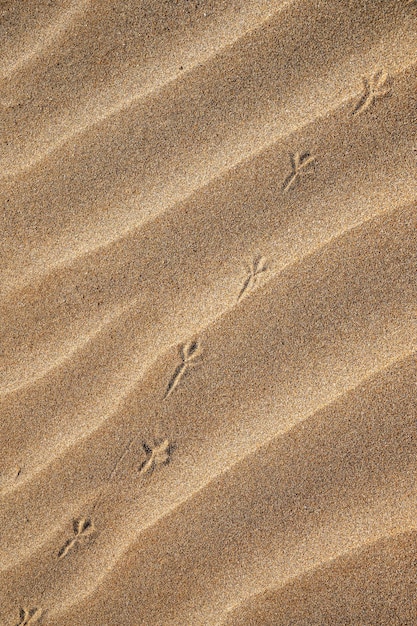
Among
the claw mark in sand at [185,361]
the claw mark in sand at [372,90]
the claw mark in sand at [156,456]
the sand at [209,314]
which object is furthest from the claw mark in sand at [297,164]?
the claw mark in sand at [156,456]

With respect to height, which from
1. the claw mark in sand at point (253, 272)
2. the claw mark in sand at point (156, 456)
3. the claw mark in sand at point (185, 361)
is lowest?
the claw mark in sand at point (156, 456)

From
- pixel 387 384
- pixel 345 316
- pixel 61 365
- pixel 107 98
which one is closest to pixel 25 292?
pixel 61 365

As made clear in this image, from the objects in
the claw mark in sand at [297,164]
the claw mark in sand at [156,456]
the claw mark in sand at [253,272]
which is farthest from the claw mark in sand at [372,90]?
the claw mark in sand at [156,456]

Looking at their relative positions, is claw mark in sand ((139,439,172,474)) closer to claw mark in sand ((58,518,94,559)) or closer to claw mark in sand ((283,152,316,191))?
claw mark in sand ((58,518,94,559))

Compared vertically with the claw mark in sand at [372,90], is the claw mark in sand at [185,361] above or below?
below

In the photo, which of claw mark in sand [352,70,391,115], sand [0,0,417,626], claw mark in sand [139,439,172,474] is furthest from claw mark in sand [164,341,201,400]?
claw mark in sand [352,70,391,115]

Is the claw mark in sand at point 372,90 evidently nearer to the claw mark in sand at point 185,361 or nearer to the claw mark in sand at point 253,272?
the claw mark in sand at point 253,272

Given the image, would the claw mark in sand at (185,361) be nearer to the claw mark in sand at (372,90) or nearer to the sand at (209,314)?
the sand at (209,314)
